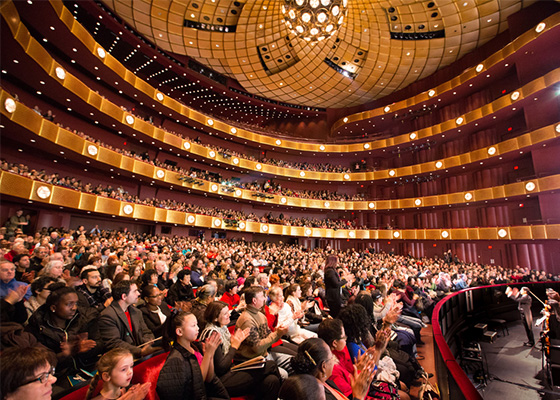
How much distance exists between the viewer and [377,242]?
22.0 meters

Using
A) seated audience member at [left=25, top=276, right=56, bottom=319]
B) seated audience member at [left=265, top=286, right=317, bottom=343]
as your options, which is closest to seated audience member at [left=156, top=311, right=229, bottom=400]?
seated audience member at [left=265, top=286, right=317, bottom=343]

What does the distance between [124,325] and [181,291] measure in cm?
183

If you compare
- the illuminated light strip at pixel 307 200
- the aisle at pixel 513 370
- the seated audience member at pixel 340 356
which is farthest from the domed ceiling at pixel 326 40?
the seated audience member at pixel 340 356

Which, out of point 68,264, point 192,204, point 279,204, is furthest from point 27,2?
point 279,204

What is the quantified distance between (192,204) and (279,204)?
6302 millimetres

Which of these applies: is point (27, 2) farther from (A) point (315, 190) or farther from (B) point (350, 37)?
(A) point (315, 190)

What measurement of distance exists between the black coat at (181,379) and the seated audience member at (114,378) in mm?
142

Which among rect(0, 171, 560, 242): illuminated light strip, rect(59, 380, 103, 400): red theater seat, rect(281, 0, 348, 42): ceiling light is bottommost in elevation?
rect(59, 380, 103, 400): red theater seat

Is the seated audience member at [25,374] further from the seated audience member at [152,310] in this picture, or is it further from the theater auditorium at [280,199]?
the seated audience member at [152,310]

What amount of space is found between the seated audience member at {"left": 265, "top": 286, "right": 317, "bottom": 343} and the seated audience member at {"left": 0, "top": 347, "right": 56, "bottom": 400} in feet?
6.96

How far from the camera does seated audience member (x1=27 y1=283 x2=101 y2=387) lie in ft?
7.24

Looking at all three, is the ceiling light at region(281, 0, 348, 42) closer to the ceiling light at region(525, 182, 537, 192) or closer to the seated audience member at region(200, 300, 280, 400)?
the ceiling light at region(525, 182, 537, 192)

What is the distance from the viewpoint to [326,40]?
64.6 ft

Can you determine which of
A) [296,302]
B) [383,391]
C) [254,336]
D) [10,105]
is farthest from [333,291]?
[10,105]
